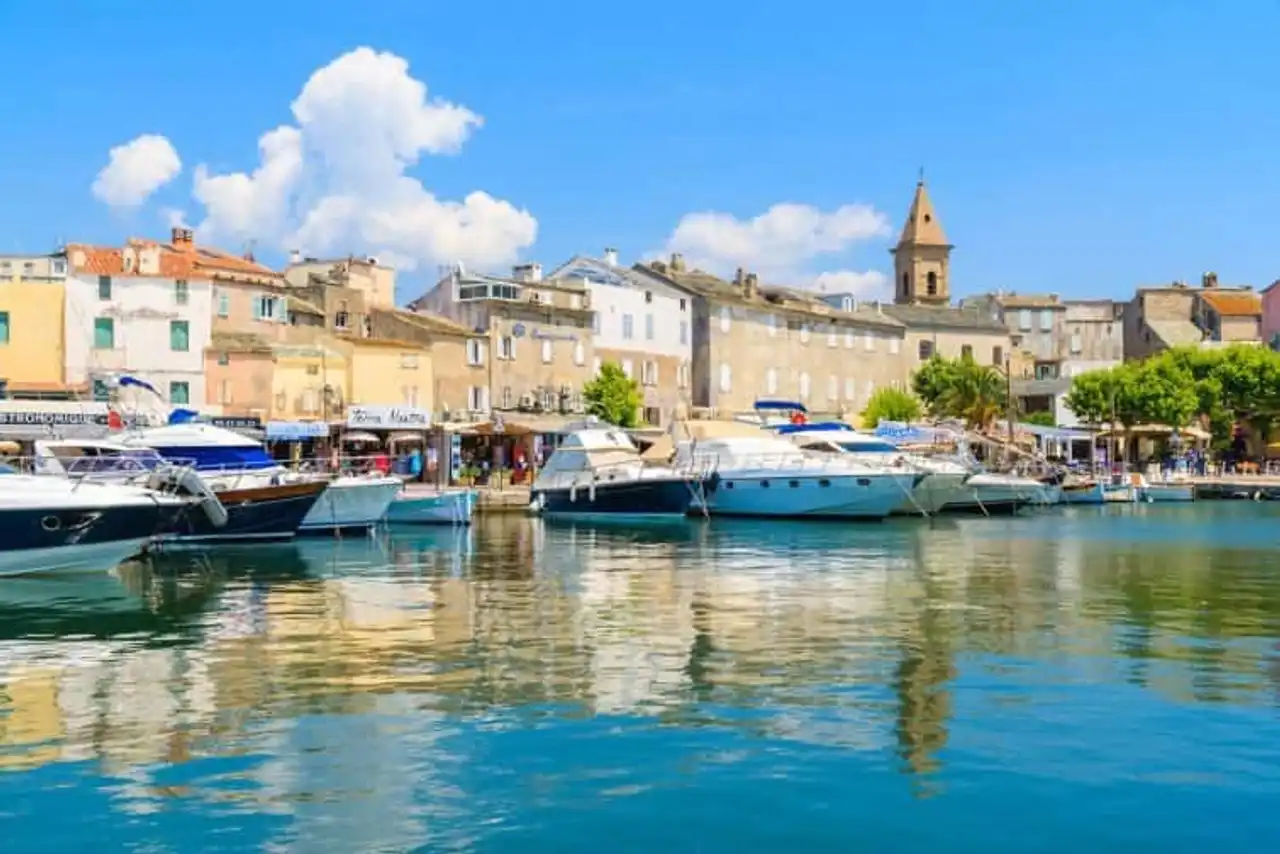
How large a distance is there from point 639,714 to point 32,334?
4450 cm

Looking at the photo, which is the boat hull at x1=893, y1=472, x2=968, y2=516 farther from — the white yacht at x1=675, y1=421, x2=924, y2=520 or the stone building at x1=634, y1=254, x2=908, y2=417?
the stone building at x1=634, y1=254, x2=908, y2=417

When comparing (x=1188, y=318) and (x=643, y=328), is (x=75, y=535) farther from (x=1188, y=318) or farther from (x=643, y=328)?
(x=1188, y=318)

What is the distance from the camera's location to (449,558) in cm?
3534

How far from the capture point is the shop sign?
5766 cm

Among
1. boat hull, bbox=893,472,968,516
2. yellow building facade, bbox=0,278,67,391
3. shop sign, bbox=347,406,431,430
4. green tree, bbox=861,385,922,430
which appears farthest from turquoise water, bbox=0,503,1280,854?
green tree, bbox=861,385,922,430

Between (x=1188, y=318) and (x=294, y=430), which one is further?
(x=1188, y=318)

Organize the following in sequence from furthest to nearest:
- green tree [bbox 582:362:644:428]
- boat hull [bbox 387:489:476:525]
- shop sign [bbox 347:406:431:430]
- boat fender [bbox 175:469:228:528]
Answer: green tree [bbox 582:362:644:428] < shop sign [bbox 347:406:431:430] < boat hull [bbox 387:489:476:525] < boat fender [bbox 175:469:228:528]

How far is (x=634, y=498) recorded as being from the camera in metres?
50.6

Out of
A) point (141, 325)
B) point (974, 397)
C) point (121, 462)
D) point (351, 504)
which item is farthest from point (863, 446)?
point (121, 462)

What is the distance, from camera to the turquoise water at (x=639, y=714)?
11758 mm

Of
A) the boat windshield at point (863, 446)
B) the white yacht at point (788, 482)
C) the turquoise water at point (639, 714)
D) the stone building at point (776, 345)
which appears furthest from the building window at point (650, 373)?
the turquoise water at point (639, 714)

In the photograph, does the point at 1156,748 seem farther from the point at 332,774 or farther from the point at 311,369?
the point at 311,369

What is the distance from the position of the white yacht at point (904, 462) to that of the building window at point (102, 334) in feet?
85.9

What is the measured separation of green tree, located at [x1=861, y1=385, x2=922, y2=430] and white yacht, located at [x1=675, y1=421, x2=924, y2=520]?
93.1 feet
